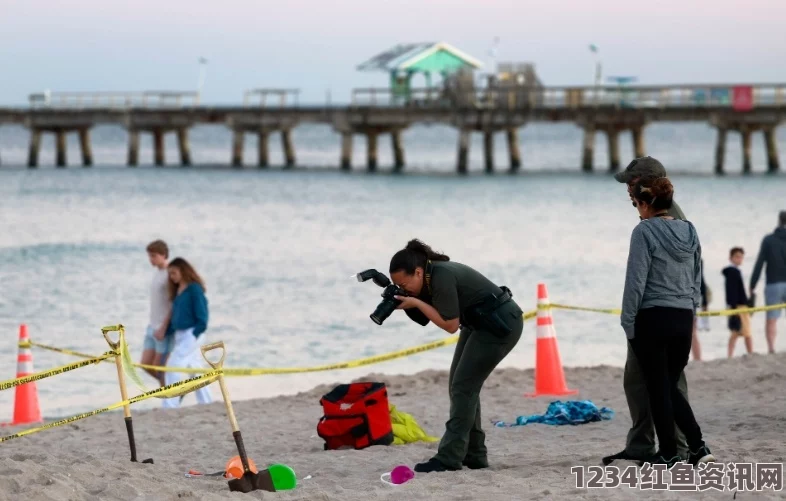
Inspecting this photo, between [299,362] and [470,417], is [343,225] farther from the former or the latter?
[470,417]

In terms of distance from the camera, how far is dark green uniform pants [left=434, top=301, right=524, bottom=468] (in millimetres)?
6629

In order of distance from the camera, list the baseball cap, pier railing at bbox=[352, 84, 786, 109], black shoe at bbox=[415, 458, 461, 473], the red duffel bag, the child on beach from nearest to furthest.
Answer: the baseball cap → black shoe at bbox=[415, 458, 461, 473] → the red duffel bag → the child on beach → pier railing at bbox=[352, 84, 786, 109]

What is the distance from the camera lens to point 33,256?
29406mm

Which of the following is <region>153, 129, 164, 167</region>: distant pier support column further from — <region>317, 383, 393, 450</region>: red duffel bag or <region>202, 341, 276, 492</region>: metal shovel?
<region>202, 341, 276, 492</region>: metal shovel

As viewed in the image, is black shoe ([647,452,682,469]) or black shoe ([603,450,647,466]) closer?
black shoe ([647,452,682,469])

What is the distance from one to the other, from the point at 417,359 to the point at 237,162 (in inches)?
2023

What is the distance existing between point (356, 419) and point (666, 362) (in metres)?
2.56

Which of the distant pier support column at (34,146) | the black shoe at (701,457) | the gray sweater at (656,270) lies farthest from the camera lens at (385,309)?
the distant pier support column at (34,146)

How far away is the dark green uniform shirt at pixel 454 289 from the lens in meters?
6.38

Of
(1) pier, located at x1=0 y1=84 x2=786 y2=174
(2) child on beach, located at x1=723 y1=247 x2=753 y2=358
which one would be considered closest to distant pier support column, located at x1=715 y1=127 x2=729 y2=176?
(1) pier, located at x1=0 y1=84 x2=786 y2=174

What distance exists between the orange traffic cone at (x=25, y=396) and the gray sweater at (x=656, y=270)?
5.89 meters

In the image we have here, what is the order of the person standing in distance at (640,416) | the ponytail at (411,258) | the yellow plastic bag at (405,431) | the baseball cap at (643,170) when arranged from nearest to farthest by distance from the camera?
the baseball cap at (643,170) < the ponytail at (411,258) < the person standing in distance at (640,416) < the yellow plastic bag at (405,431)

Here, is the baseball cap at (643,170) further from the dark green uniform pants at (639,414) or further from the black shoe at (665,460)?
the black shoe at (665,460)

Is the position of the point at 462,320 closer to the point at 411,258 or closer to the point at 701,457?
the point at 411,258
